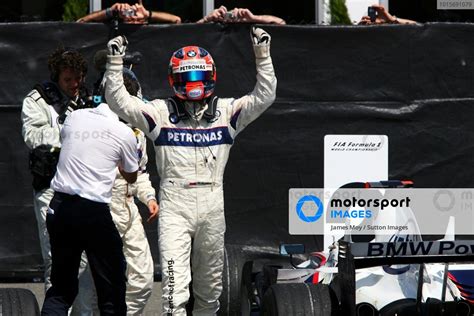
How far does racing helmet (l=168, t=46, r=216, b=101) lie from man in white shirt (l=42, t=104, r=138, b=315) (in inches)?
19.4

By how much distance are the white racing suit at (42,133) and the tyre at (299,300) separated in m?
2.03

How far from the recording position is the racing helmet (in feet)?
25.0

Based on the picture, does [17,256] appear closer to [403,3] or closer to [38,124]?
[38,124]

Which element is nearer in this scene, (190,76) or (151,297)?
(190,76)

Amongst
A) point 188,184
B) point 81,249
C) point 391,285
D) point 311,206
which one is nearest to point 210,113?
point 188,184

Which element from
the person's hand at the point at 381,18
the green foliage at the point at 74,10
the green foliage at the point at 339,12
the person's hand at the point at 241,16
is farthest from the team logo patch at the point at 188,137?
the green foliage at the point at 339,12

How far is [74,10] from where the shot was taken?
11555 mm

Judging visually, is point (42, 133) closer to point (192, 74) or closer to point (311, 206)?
point (192, 74)

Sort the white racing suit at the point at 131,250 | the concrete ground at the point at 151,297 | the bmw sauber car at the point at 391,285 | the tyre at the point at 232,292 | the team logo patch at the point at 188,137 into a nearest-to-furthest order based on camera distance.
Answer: the bmw sauber car at the point at 391,285, the team logo patch at the point at 188,137, the white racing suit at the point at 131,250, the tyre at the point at 232,292, the concrete ground at the point at 151,297

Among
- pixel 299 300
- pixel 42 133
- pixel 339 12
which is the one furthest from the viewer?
pixel 339 12

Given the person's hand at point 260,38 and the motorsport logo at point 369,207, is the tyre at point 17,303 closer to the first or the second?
the person's hand at point 260,38

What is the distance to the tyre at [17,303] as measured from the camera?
22.4ft

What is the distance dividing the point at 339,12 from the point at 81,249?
17.3 feet

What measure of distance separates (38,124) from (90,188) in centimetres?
137
